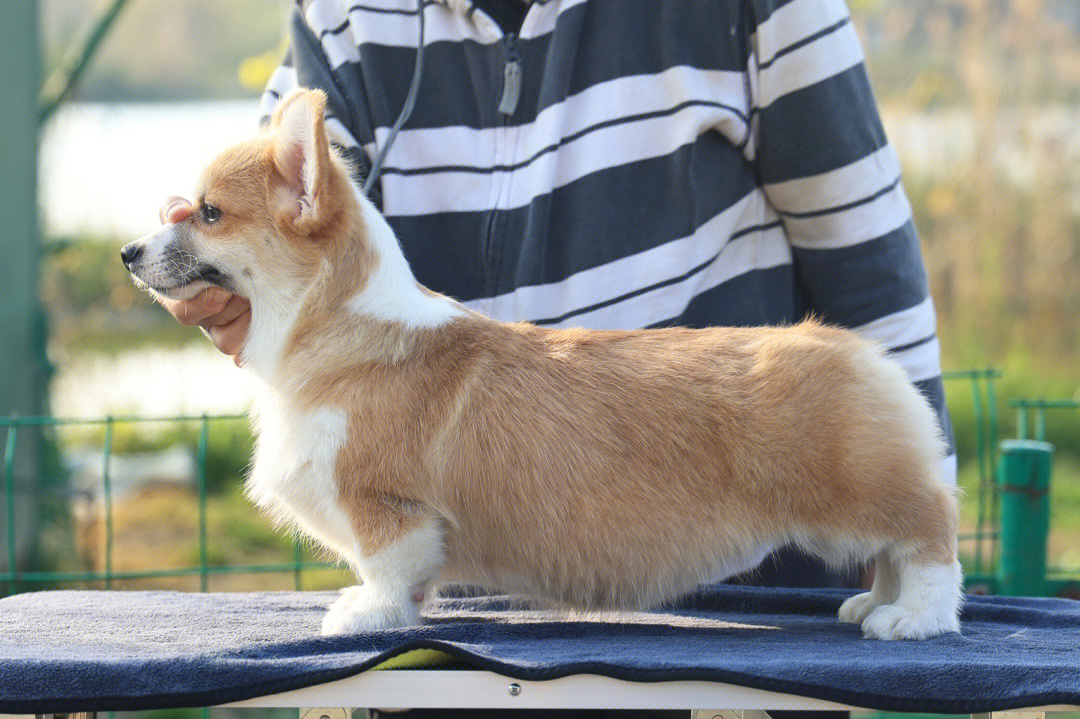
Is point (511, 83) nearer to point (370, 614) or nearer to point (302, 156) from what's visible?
point (302, 156)

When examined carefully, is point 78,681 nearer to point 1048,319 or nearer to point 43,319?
point 43,319

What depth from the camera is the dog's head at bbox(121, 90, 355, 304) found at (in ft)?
5.88

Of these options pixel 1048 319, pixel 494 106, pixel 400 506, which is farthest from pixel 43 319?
pixel 1048 319

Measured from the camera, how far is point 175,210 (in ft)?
6.04

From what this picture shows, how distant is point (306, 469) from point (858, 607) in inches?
41.5

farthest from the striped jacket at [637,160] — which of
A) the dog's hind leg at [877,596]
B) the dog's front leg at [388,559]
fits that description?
the dog's front leg at [388,559]

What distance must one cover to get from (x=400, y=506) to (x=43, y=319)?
3.04 m

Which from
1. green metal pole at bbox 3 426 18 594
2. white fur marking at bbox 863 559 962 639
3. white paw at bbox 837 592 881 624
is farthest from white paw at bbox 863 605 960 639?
green metal pole at bbox 3 426 18 594

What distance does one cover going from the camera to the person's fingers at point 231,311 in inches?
74.5

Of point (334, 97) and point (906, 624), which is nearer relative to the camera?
point (906, 624)

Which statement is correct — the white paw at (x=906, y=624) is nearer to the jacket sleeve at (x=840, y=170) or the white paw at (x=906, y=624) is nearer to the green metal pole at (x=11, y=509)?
the jacket sleeve at (x=840, y=170)

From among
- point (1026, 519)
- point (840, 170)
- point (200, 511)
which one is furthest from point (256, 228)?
point (1026, 519)

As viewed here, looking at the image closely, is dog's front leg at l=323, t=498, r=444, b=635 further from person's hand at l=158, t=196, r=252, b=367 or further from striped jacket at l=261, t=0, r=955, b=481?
striped jacket at l=261, t=0, r=955, b=481

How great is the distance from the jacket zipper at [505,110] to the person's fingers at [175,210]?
73cm
